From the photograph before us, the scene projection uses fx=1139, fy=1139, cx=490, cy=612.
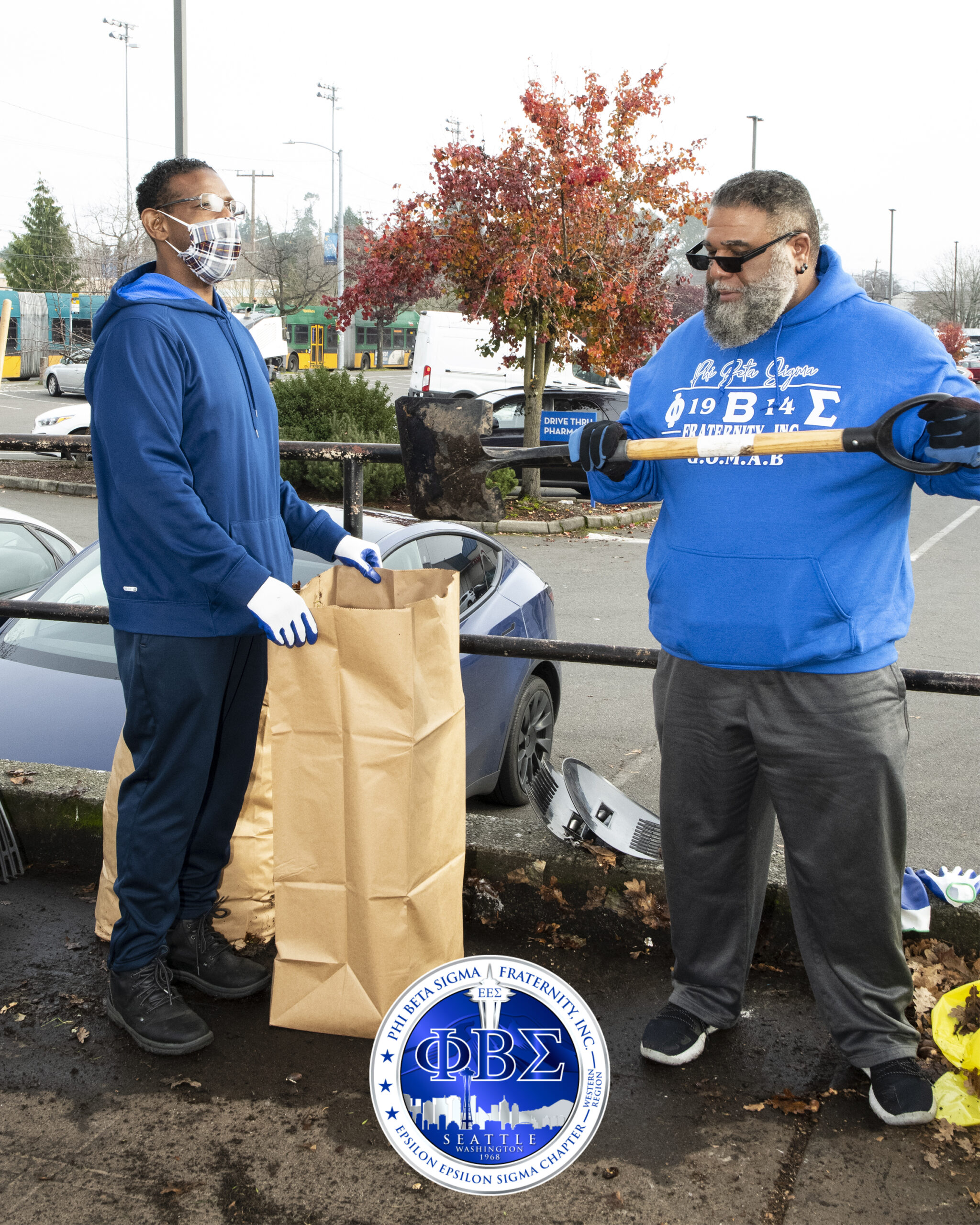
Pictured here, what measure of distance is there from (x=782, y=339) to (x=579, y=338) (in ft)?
41.7

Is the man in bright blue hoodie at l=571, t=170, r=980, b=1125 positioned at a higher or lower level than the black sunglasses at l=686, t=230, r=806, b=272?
lower

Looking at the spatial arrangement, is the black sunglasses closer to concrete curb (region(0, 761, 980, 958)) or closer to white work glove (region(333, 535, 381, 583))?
white work glove (region(333, 535, 381, 583))

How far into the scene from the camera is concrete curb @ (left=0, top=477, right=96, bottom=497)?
54.3ft

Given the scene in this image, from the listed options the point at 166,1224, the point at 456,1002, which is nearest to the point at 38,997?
the point at 166,1224

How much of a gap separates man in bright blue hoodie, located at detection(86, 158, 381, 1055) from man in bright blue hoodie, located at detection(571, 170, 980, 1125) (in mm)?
760

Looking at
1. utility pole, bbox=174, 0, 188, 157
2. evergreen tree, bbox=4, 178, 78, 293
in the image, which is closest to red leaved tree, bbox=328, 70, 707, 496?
utility pole, bbox=174, 0, 188, 157

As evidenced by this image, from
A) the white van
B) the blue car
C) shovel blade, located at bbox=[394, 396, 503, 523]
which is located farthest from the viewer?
the white van

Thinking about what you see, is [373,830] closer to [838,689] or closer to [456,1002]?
[456,1002]

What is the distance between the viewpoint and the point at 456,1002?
2.12 metres

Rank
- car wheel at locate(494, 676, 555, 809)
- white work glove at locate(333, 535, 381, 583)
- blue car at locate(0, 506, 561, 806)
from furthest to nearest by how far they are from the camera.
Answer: car wheel at locate(494, 676, 555, 809), blue car at locate(0, 506, 561, 806), white work glove at locate(333, 535, 381, 583)

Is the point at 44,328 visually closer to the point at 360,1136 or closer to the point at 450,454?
the point at 450,454

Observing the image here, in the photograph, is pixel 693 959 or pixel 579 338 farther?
pixel 579 338

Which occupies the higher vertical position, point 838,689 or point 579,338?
point 579,338

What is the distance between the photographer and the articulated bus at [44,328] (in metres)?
41.7
